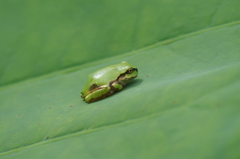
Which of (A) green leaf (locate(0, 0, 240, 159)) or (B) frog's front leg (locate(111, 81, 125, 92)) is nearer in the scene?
(A) green leaf (locate(0, 0, 240, 159))

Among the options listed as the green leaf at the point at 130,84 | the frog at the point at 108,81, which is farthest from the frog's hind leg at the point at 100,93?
the green leaf at the point at 130,84

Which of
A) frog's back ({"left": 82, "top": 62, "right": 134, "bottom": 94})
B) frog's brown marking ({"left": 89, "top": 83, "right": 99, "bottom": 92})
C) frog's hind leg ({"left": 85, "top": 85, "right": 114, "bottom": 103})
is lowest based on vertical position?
frog's hind leg ({"left": 85, "top": 85, "right": 114, "bottom": 103})

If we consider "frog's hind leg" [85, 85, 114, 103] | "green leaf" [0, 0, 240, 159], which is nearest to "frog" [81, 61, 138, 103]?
"frog's hind leg" [85, 85, 114, 103]

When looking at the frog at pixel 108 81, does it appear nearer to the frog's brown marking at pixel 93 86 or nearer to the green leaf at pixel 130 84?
the frog's brown marking at pixel 93 86

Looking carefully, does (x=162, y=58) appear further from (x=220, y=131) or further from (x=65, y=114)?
(x=220, y=131)

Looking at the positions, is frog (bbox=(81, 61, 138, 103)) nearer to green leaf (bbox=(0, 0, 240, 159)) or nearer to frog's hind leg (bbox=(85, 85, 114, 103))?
frog's hind leg (bbox=(85, 85, 114, 103))

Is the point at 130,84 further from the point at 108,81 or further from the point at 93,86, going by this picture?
the point at 93,86
